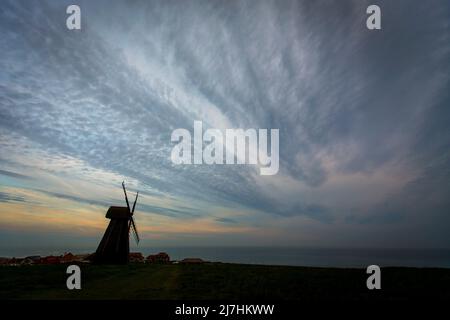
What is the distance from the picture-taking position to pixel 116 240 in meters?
32.7

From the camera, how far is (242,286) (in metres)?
16.4

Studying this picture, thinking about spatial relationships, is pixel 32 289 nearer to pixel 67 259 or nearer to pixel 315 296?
pixel 315 296

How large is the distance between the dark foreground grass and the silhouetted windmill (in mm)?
10431

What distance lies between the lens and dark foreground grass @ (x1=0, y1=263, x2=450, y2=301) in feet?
45.5

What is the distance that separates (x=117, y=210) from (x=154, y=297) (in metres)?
22.2

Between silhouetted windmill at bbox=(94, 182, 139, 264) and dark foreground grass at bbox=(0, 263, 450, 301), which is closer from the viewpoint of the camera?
dark foreground grass at bbox=(0, 263, 450, 301)

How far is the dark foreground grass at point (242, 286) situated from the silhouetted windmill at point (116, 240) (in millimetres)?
10431

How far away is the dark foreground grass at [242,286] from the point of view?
1388 centimetres

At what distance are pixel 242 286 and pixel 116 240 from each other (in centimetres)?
2088

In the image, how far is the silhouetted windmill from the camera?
104 feet

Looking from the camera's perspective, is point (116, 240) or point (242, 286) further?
point (116, 240)

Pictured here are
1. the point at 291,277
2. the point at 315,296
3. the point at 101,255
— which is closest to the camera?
the point at 315,296

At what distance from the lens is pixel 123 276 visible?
21.3 metres
